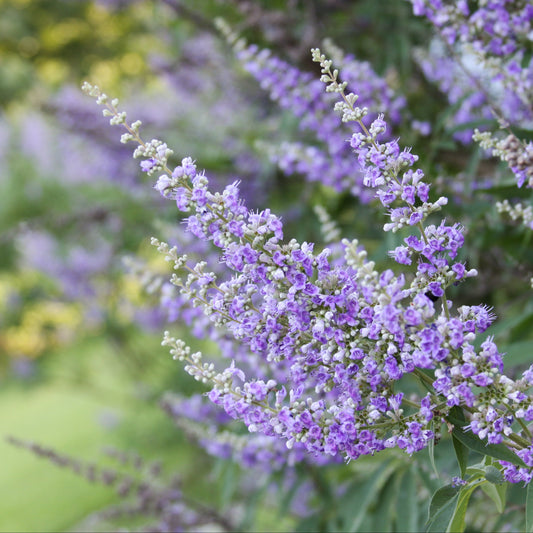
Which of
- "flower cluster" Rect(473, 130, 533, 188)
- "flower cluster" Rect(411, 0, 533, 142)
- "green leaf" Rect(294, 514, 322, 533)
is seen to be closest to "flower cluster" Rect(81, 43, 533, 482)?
"flower cluster" Rect(473, 130, 533, 188)

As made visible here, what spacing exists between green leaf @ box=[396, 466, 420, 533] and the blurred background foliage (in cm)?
3

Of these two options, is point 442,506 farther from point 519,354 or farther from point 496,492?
point 519,354

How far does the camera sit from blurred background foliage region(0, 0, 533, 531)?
3.10m

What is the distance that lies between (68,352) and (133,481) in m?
7.30

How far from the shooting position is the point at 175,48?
15.9 feet

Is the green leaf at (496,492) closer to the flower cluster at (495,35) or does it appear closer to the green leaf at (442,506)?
the green leaf at (442,506)

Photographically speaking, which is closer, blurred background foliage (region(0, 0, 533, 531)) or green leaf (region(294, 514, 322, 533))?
green leaf (region(294, 514, 322, 533))

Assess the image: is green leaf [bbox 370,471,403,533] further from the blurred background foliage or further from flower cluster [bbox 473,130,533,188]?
flower cluster [bbox 473,130,533,188]

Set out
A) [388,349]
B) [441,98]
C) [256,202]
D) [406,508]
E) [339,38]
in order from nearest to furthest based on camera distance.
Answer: [388,349]
[406,508]
[441,98]
[339,38]
[256,202]

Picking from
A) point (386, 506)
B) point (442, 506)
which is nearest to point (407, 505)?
point (386, 506)

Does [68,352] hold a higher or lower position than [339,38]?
higher

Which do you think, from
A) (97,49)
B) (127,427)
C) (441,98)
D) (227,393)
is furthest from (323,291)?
(97,49)

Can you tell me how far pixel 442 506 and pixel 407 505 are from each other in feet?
2.49

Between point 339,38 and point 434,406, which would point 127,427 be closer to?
point 339,38
